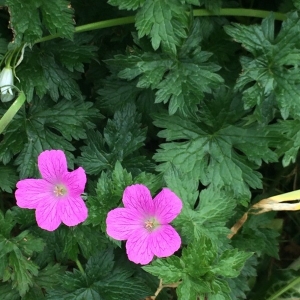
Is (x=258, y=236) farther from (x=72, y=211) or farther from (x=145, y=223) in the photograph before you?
(x=72, y=211)

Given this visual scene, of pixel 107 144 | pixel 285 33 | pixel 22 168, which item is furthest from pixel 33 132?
pixel 285 33

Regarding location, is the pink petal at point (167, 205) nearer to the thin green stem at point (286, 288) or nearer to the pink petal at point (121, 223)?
the pink petal at point (121, 223)

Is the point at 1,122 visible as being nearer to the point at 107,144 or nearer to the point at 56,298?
the point at 107,144

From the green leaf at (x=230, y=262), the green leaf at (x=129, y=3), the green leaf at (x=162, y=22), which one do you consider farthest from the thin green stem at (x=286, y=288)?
the green leaf at (x=129, y=3)

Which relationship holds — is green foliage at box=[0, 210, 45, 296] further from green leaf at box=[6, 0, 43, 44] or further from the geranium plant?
green leaf at box=[6, 0, 43, 44]

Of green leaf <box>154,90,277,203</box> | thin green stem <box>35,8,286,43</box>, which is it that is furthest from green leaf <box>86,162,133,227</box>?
thin green stem <box>35,8,286,43</box>

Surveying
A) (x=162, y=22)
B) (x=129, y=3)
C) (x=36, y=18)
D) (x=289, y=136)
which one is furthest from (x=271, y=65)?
(x=36, y=18)
